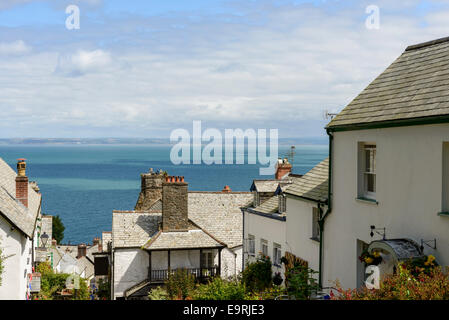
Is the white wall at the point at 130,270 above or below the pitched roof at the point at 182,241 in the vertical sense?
below

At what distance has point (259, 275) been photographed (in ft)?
80.4

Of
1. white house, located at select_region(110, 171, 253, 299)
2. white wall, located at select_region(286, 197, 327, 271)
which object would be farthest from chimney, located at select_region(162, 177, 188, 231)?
white wall, located at select_region(286, 197, 327, 271)

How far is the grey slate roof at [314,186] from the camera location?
19.1m

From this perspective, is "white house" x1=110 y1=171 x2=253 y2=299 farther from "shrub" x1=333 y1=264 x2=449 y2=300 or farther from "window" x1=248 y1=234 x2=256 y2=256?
"shrub" x1=333 y1=264 x2=449 y2=300

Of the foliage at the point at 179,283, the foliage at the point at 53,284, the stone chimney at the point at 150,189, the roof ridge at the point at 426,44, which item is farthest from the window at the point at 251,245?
the stone chimney at the point at 150,189

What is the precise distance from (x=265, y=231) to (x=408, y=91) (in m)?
13.2

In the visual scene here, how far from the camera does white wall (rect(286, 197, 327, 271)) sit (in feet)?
64.1

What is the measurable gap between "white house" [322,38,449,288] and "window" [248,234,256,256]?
974 cm

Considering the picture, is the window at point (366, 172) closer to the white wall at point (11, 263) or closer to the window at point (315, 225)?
the window at point (315, 225)

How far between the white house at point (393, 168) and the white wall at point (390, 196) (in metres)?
0.02

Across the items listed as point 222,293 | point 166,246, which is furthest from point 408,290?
point 166,246

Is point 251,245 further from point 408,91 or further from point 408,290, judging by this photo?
point 408,290
